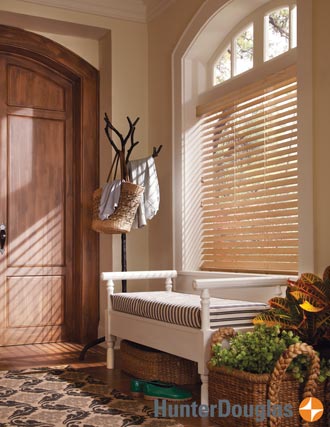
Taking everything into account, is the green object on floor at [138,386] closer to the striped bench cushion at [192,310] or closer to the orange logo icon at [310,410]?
the striped bench cushion at [192,310]

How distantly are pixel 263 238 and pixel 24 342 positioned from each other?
95.5 inches

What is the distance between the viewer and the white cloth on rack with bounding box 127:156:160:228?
187 inches

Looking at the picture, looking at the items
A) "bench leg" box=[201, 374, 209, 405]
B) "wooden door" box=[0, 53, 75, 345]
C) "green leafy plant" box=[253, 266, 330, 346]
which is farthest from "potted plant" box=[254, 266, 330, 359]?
"wooden door" box=[0, 53, 75, 345]

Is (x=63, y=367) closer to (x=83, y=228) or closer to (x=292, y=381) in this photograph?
(x=83, y=228)

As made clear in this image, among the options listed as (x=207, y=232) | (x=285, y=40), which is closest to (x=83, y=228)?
(x=207, y=232)

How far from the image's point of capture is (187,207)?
488cm

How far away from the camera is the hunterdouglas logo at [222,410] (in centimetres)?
280

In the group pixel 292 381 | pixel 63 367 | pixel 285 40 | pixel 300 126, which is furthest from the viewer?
pixel 63 367

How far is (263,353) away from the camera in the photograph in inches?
114

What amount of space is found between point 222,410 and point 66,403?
873 mm

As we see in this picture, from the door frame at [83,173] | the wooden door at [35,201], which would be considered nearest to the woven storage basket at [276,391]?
the door frame at [83,173]

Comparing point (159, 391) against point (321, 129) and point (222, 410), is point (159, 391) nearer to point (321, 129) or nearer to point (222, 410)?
point (222, 410)

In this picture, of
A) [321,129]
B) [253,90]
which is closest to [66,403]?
[321,129]

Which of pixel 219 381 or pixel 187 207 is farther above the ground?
pixel 187 207
